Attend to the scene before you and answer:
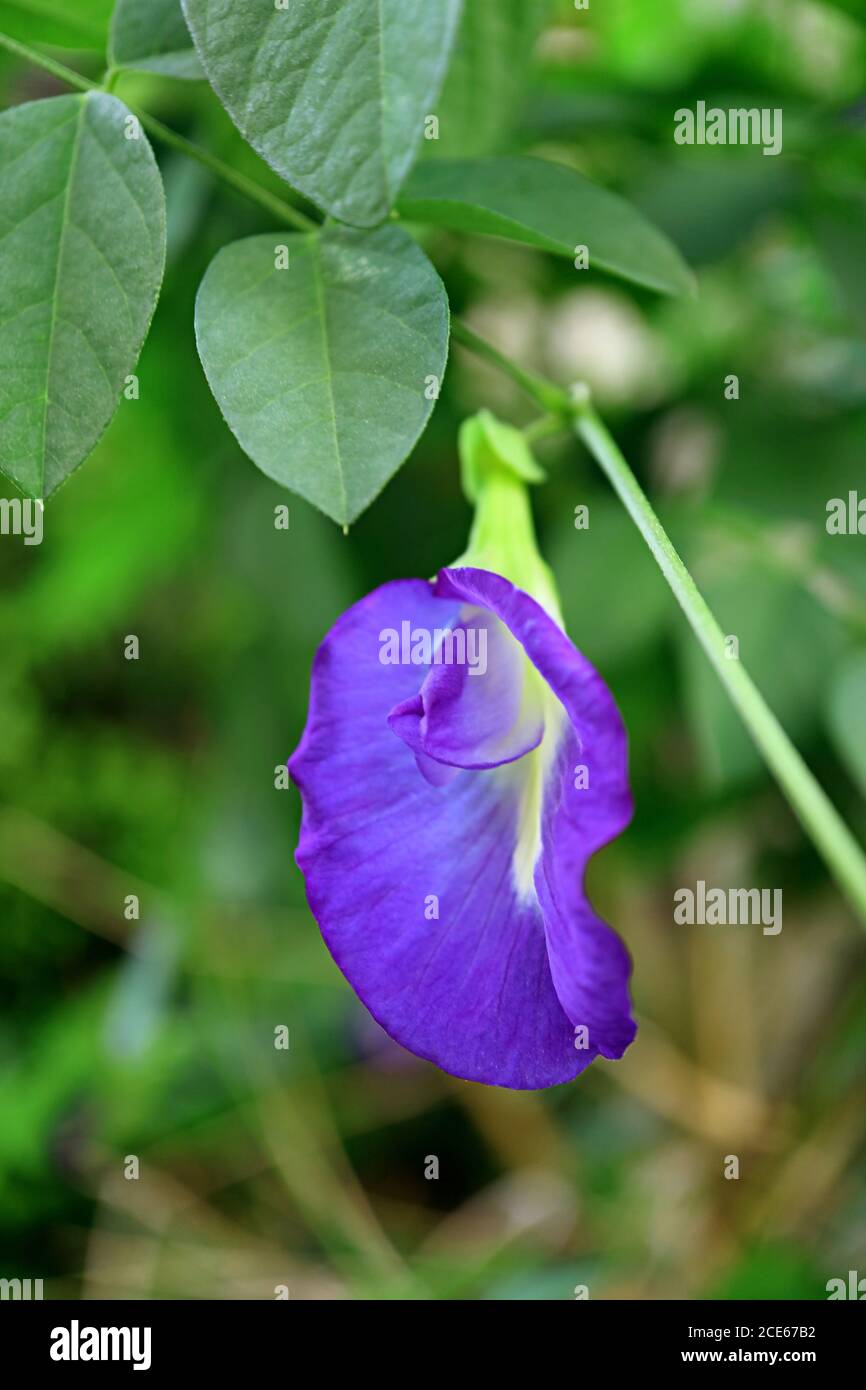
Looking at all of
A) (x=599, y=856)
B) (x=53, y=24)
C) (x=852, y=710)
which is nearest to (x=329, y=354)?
(x=53, y=24)

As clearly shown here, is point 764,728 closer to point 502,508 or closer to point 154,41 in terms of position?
point 502,508

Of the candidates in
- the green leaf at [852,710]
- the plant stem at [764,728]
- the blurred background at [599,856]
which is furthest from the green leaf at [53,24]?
the green leaf at [852,710]

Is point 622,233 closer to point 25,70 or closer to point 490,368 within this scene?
point 25,70

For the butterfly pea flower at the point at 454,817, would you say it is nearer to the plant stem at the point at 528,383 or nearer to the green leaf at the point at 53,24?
the plant stem at the point at 528,383

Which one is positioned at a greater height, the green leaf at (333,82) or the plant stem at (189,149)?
the plant stem at (189,149)

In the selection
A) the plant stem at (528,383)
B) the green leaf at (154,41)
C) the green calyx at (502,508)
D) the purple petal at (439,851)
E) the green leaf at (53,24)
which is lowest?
the purple petal at (439,851)

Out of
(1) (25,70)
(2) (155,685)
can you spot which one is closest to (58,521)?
(2) (155,685)

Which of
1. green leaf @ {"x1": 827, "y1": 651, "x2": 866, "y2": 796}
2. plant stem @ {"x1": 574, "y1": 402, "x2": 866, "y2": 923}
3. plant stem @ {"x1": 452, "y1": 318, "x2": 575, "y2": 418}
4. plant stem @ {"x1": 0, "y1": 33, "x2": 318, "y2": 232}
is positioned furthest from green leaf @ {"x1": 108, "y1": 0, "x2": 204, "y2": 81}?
green leaf @ {"x1": 827, "y1": 651, "x2": 866, "y2": 796}
